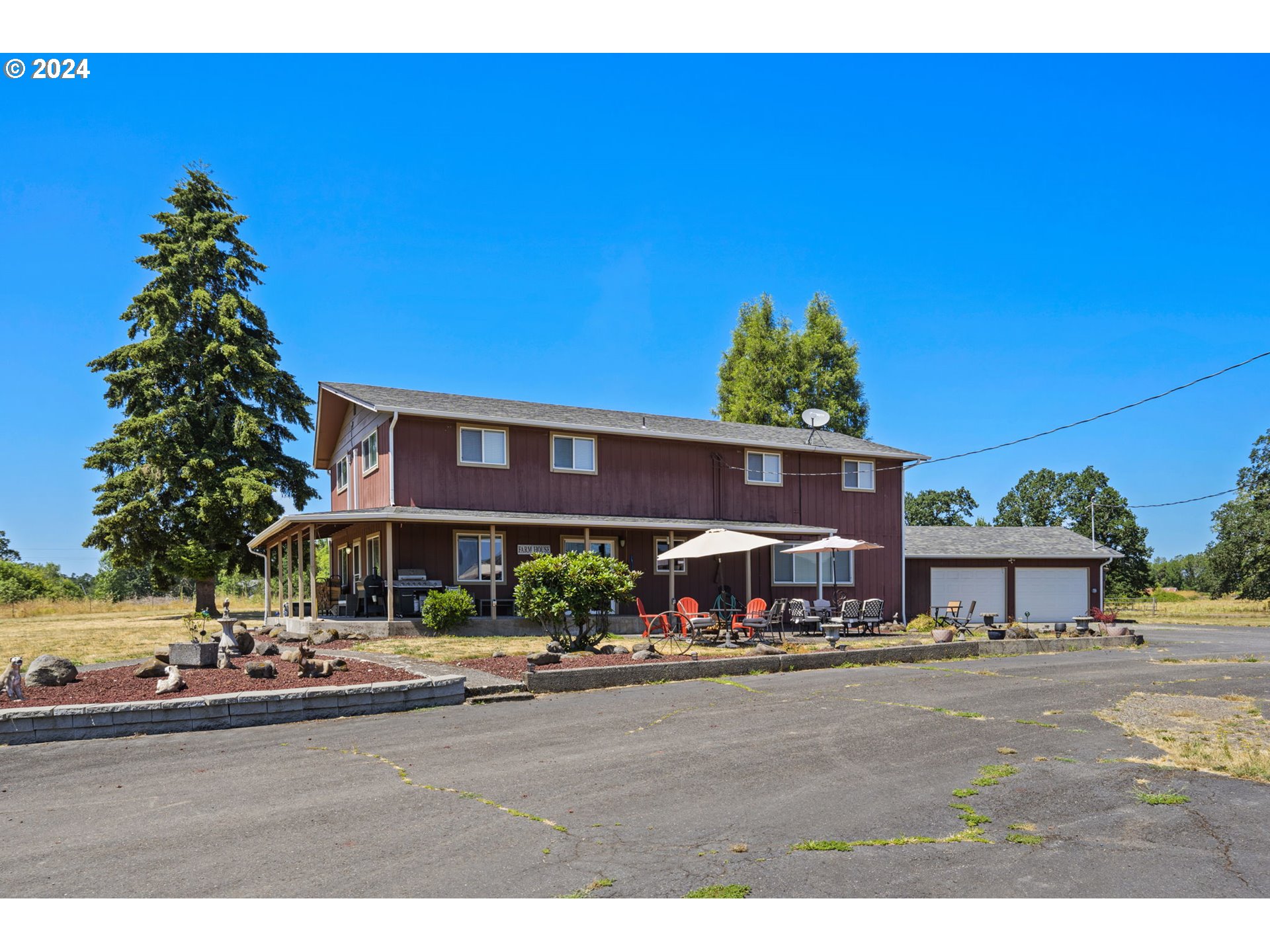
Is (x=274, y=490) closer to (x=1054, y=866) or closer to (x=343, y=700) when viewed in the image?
(x=343, y=700)

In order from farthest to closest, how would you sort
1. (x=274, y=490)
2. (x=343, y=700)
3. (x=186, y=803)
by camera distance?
(x=274, y=490)
(x=343, y=700)
(x=186, y=803)

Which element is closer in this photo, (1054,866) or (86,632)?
(1054,866)

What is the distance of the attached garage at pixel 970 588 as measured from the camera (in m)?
31.9

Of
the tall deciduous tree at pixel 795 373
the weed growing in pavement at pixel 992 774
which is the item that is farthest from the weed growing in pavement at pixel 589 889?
the tall deciduous tree at pixel 795 373

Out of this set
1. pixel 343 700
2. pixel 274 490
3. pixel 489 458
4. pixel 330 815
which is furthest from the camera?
pixel 274 490

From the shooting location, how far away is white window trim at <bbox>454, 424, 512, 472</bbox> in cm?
2334

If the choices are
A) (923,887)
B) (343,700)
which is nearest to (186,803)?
(343,700)

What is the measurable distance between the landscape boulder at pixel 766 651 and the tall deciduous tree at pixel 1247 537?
131 ft

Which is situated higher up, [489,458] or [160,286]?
[160,286]

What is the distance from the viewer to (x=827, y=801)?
6391 millimetres

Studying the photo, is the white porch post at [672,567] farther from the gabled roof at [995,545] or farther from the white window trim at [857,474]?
the gabled roof at [995,545]

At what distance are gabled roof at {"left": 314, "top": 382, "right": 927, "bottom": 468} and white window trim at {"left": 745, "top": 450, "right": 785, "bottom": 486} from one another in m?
0.34

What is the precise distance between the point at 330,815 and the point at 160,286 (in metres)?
32.7

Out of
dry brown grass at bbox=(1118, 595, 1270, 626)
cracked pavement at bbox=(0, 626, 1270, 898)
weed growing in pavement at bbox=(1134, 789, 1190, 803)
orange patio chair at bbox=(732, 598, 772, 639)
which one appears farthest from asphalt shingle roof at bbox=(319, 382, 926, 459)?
weed growing in pavement at bbox=(1134, 789, 1190, 803)
